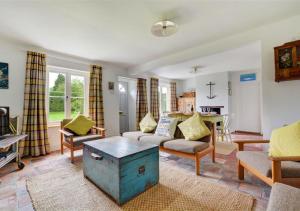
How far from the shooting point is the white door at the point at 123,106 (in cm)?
545

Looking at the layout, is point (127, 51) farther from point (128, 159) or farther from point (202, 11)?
point (128, 159)

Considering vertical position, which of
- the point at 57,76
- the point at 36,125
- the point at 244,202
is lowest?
the point at 244,202

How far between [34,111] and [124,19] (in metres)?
2.63

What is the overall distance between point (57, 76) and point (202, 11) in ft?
11.6

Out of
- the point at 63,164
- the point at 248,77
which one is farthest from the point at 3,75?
the point at 248,77

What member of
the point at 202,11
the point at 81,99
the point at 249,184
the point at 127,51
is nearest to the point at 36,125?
the point at 81,99

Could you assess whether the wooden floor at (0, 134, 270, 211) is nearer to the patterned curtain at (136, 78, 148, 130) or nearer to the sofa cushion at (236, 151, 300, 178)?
the sofa cushion at (236, 151, 300, 178)

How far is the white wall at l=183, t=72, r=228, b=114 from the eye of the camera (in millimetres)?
5848

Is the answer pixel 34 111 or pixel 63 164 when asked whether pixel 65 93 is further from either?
pixel 63 164

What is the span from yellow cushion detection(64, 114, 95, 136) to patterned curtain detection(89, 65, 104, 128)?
0.68 metres

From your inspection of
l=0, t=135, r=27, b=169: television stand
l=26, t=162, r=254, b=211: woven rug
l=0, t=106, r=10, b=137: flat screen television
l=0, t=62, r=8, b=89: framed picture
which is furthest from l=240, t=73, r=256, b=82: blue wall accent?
l=0, t=62, r=8, b=89: framed picture

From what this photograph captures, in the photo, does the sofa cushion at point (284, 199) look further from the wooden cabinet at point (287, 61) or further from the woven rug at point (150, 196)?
the wooden cabinet at point (287, 61)

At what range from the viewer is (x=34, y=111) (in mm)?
3219

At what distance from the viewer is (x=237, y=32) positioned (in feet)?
9.02
